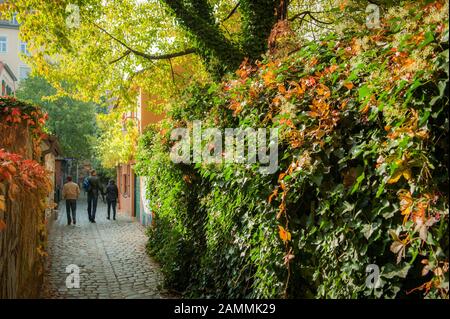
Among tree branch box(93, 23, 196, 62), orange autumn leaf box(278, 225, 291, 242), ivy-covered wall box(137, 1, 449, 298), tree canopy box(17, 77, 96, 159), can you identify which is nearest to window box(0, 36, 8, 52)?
tree canopy box(17, 77, 96, 159)

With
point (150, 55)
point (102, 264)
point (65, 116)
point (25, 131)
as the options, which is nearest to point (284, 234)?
point (25, 131)

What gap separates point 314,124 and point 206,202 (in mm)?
2945

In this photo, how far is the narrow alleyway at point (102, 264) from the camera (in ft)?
23.9

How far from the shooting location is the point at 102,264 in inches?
372

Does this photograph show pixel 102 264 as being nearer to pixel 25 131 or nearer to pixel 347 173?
pixel 25 131

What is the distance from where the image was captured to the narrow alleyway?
Answer: 7272 mm

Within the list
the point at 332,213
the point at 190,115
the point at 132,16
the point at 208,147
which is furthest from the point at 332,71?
the point at 132,16

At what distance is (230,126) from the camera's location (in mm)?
5141

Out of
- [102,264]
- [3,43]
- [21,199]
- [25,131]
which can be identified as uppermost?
[3,43]

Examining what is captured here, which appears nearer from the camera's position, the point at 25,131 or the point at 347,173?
the point at 347,173

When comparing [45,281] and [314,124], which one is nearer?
[314,124]

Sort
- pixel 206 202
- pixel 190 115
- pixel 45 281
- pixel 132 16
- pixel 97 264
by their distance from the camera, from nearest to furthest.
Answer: pixel 206 202 < pixel 190 115 < pixel 45 281 < pixel 97 264 < pixel 132 16
